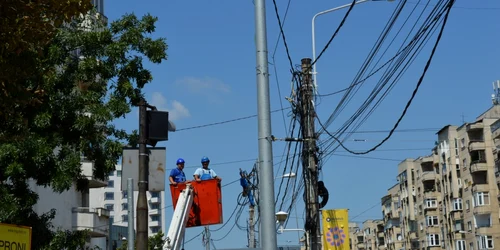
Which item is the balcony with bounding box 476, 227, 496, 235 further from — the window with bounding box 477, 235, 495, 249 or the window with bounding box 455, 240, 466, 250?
the window with bounding box 455, 240, 466, 250

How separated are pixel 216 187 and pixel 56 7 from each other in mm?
7303

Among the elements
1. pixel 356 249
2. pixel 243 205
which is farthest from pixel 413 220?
pixel 243 205

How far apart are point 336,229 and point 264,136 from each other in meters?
16.4

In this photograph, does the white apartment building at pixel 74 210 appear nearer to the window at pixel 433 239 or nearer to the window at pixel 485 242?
the window at pixel 485 242

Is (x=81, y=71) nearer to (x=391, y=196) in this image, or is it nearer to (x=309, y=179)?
(x=309, y=179)

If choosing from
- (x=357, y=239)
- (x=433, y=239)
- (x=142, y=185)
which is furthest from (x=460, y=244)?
(x=142, y=185)

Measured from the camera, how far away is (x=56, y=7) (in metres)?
12.2

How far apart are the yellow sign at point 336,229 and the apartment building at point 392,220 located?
98.6 metres

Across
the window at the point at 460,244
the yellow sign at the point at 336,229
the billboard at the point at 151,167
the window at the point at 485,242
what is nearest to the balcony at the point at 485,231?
the window at the point at 485,242

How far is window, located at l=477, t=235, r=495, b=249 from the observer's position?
287ft

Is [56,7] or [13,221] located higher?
[56,7]

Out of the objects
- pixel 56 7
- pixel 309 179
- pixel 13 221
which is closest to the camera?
pixel 56 7

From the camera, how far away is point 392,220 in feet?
429

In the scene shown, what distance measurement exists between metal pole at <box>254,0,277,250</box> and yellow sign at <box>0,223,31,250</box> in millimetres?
4393
